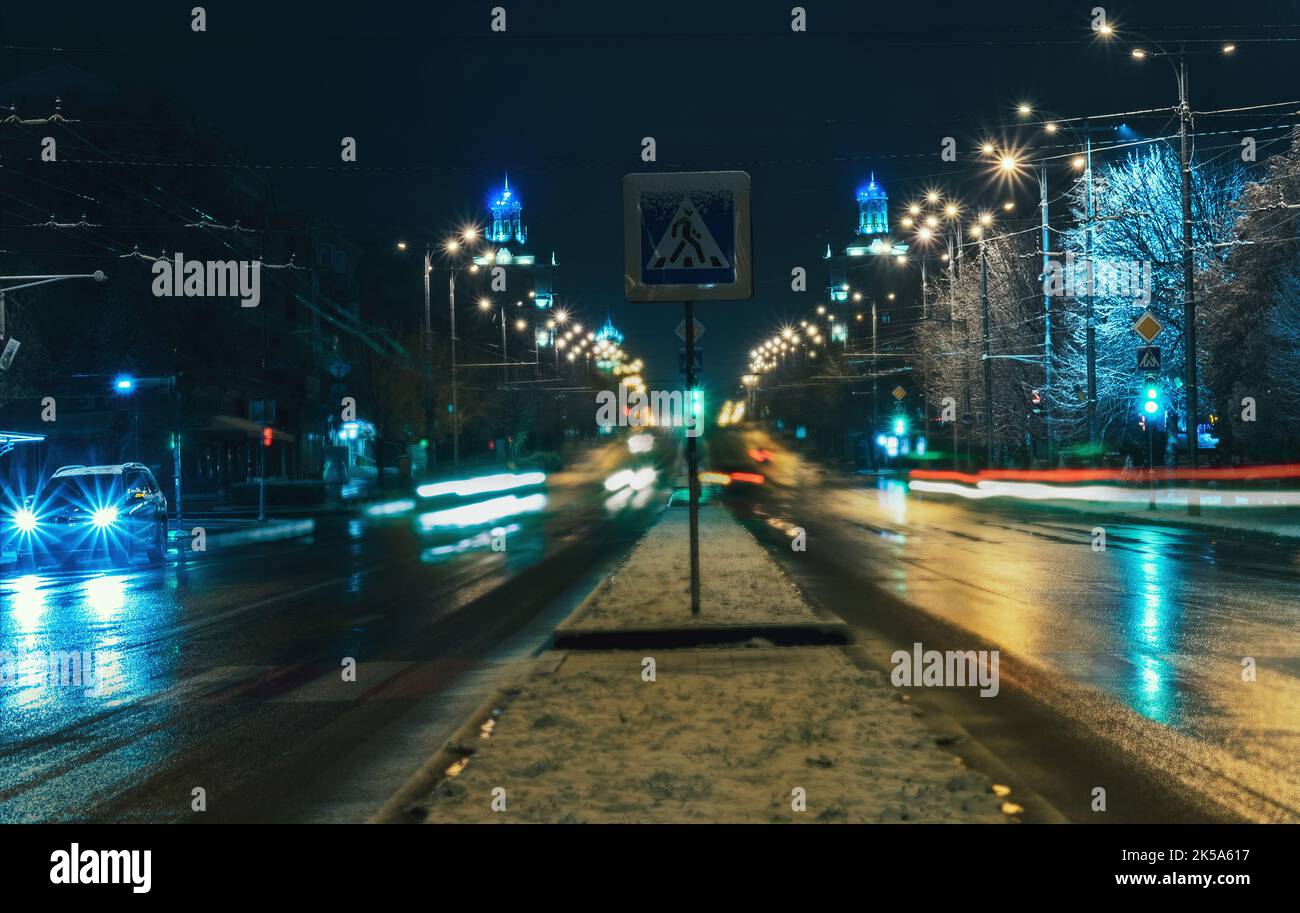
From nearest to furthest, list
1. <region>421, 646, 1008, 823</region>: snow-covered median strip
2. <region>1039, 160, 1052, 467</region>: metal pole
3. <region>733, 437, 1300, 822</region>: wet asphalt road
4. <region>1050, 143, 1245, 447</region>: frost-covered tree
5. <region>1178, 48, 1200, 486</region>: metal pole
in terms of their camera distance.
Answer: <region>421, 646, 1008, 823</region>: snow-covered median strip, <region>733, 437, 1300, 822</region>: wet asphalt road, <region>1178, 48, 1200, 486</region>: metal pole, <region>1050, 143, 1245, 447</region>: frost-covered tree, <region>1039, 160, 1052, 467</region>: metal pole

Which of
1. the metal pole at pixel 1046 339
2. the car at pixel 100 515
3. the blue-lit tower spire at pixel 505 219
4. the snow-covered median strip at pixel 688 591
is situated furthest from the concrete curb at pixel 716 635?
the blue-lit tower spire at pixel 505 219

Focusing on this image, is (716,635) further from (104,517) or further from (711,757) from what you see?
(104,517)

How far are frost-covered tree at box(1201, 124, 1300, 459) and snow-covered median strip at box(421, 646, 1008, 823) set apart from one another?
113ft

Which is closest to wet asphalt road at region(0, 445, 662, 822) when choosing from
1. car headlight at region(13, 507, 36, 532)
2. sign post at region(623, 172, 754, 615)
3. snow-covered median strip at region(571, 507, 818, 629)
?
snow-covered median strip at region(571, 507, 818, 629)

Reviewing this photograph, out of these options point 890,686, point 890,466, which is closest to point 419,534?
point 890,686

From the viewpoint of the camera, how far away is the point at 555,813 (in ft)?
20.2

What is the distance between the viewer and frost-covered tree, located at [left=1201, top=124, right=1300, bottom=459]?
3922 centimetres

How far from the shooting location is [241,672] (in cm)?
1166

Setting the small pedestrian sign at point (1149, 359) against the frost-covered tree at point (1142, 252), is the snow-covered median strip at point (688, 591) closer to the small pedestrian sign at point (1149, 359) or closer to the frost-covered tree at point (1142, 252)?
the small pedestrian sign at point (1149, 359)

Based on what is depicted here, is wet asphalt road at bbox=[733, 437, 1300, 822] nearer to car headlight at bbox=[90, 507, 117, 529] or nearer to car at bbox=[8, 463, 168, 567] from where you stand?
car at bbox=[8, 463, 168, 567]

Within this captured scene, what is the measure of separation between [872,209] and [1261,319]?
131667 millimetres

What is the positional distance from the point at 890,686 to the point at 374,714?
3946mm

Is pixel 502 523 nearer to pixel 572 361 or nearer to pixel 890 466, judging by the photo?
pixel 890 466

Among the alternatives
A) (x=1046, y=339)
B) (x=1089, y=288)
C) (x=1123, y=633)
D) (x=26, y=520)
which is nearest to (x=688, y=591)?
(x=1123, y=633)
